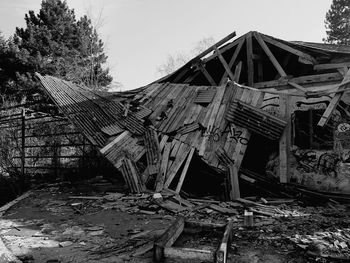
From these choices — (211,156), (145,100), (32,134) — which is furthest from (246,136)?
(32,134)

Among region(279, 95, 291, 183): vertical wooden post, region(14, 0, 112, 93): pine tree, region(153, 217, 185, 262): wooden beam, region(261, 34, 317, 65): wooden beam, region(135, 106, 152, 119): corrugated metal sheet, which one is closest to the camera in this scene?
region(153, 217, 185, 262): wooden beam

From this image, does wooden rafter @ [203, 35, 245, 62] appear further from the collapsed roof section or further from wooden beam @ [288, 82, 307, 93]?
wooden beam @ [288, 82, 307, 93]

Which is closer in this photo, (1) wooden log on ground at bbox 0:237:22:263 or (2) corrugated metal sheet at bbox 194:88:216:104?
(1) wooden log on ground at bbox 0:237:22:263

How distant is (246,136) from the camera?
9.23 meters

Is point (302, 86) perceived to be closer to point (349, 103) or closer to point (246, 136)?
point (349, 103)

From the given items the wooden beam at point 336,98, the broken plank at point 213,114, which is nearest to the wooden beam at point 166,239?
the broken plank at point 213,114

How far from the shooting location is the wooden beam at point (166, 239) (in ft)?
15.4

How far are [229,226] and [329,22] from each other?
38006mm

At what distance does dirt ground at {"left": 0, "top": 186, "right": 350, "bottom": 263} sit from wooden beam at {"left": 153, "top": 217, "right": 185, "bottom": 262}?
209 millimetres

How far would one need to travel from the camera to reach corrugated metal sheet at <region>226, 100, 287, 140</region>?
9066 millimetres

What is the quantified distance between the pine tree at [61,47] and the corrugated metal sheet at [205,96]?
17.1m

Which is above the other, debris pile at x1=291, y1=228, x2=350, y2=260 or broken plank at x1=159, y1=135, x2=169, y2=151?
broken plank at x1=159, y1=135, x2=169, y2=151

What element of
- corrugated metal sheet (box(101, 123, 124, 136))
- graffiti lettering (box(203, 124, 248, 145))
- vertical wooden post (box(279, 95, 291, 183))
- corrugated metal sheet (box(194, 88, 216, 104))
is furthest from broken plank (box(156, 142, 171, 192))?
vertical wooden post (box(279, 95, 291, 183))

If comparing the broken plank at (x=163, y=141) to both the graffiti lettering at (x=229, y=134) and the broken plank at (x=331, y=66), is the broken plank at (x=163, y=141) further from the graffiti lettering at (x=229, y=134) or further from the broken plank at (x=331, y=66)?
the broken plank at (x=331, y=66)
